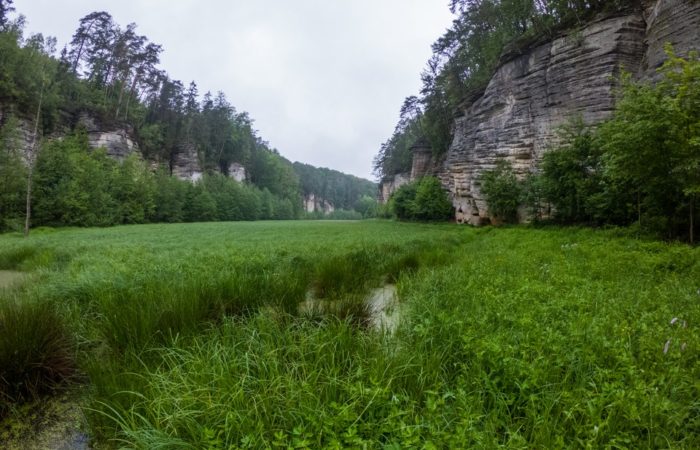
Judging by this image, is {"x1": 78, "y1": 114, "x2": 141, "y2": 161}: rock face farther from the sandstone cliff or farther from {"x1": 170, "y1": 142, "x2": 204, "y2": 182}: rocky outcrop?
the sandstone cliff

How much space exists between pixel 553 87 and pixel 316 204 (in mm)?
126804

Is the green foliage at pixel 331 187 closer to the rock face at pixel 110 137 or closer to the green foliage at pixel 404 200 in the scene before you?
the rock face at pixel 110 137

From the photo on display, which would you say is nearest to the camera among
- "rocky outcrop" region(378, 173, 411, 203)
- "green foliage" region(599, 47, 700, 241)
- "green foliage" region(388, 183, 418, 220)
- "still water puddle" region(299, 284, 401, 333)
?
"still water puddle" region(299, 284, 401, 333)

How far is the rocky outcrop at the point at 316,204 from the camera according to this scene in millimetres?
139875

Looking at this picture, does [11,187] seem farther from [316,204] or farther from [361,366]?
[316,204]

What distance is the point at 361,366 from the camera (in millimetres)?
2729

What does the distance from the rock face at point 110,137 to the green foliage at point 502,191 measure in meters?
51.7

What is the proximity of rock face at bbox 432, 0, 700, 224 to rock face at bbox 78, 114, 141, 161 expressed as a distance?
49224 millimetres

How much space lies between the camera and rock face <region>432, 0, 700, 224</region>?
1566cm

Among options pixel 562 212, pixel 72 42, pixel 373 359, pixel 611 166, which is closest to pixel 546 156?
pixel 562 212

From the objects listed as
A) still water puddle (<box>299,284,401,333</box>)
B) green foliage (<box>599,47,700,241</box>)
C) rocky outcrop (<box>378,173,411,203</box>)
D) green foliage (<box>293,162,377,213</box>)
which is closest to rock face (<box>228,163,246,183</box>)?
rocky outcrop (<box>378,173,411,203</box>)

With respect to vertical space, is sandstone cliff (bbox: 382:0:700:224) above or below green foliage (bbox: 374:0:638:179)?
below

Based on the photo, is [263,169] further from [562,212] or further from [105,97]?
→ [562,212]

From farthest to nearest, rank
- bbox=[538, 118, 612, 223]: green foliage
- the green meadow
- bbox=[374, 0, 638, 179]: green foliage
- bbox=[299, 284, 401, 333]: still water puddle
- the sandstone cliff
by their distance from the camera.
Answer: bbox=[374, 0, 638, 179]: green foliage < bbox=[538, 118, 612, 223]: green foliage < the sandstone cliff < bbox=[299, 284, 401, 333]: still water puddle < the green meadow
